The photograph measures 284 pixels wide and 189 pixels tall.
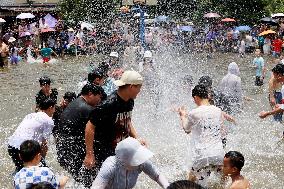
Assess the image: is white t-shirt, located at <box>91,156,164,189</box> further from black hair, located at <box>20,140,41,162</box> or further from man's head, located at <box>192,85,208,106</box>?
man's head, located at <box>192,85,208,106</box>

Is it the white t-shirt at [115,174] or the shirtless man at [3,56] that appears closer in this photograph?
the white t-shirt at [115,174]

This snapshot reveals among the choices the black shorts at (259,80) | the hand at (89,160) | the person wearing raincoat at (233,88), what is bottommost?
the black shorts at (259,80)

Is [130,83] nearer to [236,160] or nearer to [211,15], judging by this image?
[236,160]

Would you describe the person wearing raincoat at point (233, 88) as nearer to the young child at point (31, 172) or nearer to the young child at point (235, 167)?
the young child at point (235, 167)

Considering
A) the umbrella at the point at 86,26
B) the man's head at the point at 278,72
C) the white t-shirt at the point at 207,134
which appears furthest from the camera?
the umbrella at the point at 86,26

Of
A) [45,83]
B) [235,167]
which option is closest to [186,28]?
[45,83]

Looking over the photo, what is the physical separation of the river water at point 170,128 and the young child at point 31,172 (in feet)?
5.03

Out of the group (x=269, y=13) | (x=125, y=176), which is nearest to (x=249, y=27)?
(x=269, y=13)

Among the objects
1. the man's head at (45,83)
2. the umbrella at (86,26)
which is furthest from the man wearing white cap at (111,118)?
the umbrella at (86,26)

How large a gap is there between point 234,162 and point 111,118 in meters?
1.28

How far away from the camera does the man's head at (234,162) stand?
5.00 metres

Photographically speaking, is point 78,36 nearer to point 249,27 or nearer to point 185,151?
point 249,27

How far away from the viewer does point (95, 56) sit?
27.9 meters

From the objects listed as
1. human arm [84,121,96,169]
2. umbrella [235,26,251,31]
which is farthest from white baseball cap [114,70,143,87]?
umbrella [235,26,251,31]
